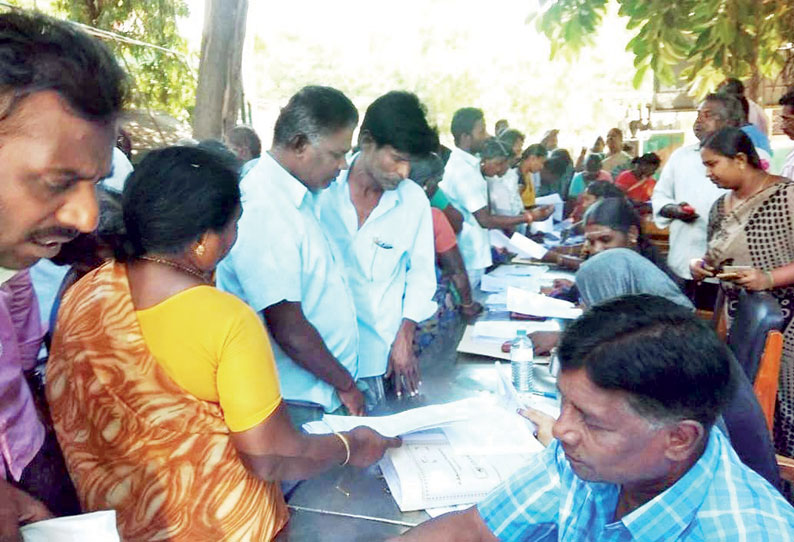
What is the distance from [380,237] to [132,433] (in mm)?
1185

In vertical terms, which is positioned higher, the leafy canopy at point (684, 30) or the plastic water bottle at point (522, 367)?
the leafy canopy at point (684, 30)

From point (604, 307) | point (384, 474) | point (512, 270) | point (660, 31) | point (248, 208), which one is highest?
point (660, 31)

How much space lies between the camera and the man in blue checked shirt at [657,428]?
1.06 meters

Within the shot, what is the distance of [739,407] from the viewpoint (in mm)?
1613

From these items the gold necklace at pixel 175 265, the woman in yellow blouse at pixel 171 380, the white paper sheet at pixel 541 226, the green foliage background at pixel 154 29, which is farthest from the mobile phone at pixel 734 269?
the green foliage background at pixel 154 29

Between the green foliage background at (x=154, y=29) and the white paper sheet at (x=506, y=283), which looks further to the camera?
Answer: the green foliage background at (x=154, y=29)

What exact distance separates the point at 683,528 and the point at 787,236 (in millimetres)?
2010

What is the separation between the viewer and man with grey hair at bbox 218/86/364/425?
71.0 inches

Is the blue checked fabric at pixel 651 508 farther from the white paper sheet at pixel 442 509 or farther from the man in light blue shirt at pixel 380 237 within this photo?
the man in light blue shirt at pixel 380 237

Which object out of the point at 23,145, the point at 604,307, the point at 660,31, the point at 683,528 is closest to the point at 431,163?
the point at 660,31

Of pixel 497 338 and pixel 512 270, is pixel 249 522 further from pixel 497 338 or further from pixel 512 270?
pixel 512 270

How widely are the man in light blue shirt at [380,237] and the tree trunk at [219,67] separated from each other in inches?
98.2

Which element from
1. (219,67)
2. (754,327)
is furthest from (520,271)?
(219,67)

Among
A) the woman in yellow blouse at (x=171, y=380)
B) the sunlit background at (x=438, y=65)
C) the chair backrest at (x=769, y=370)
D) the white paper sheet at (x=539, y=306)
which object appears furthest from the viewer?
the sunlit background at (x=438, y=65)
